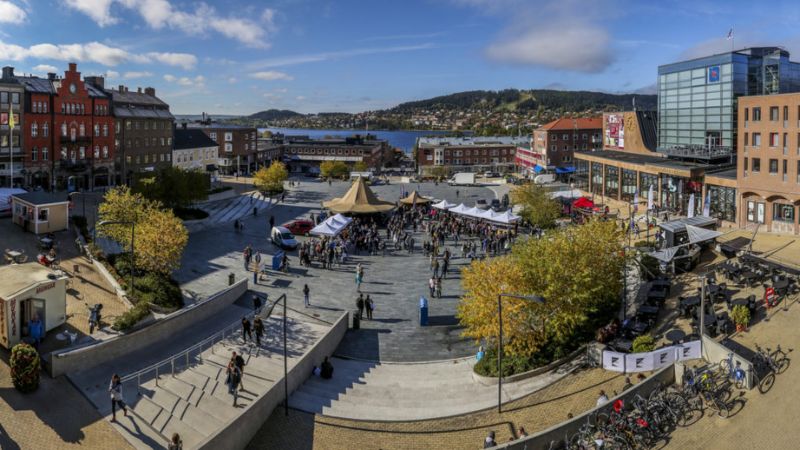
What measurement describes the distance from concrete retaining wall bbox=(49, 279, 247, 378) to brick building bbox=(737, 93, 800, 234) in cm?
3420

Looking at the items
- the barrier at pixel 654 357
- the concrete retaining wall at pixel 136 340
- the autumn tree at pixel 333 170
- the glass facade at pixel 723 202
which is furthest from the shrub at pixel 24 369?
the autumn tree at pixel 333 170

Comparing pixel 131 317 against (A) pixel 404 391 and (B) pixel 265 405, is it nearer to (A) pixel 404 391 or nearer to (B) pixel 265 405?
(B) pixel 265 405

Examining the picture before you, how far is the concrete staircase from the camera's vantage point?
1650cm

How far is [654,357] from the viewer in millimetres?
19312

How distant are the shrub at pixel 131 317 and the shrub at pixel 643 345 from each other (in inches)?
732

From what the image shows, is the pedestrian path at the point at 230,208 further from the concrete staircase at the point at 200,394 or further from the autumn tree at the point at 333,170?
the autumn tree at the point at 333,170

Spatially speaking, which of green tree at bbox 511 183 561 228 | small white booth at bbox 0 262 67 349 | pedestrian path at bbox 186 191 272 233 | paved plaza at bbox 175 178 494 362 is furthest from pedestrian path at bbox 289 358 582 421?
pedestrian path at bbox 186 191 272 233

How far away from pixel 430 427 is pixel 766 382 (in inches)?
422

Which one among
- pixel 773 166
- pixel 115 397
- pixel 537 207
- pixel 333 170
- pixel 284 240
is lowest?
pixel 115 397

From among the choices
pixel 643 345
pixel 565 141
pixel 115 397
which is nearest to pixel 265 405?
pixel 115 397

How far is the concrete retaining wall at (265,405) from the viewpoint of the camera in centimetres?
1577

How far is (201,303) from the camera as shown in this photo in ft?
82.9

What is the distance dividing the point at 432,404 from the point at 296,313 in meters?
9.73

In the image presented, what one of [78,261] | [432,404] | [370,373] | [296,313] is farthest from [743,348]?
[78,261]
